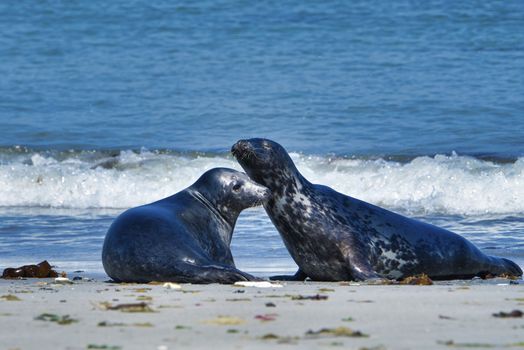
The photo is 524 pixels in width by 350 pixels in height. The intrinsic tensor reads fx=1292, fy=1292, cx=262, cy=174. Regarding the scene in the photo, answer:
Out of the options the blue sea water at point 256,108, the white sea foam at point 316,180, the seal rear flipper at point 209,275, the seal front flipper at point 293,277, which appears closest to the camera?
the seal rear flipper at point 209,275

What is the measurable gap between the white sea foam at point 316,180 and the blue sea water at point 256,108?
3cm

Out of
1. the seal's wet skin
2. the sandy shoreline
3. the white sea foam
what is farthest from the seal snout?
the white sea foam

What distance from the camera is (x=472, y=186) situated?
50.1ft

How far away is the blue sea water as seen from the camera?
14273 mm

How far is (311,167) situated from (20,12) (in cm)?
1411

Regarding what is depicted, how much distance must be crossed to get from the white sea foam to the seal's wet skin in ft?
16.5

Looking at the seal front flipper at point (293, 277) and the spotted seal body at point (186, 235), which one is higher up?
the spotted seal body at point (186, 235)

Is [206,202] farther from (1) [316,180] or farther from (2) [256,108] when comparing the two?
(2) [256,108]

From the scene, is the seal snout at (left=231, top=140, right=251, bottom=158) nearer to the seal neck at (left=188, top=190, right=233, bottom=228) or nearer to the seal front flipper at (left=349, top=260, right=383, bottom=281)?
the seal neck at (left=188, top=190, right=233, bottom=228)

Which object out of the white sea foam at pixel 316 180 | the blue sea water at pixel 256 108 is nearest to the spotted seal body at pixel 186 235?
the blue sea water at pixel 256 108

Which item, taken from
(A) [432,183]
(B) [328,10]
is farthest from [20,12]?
(A) [432,183]

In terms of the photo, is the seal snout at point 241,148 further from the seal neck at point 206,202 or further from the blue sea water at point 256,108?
the blue sea water at point 256,108

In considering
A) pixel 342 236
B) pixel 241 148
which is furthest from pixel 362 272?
pixel 241 148

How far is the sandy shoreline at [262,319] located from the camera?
4645 millimetres
